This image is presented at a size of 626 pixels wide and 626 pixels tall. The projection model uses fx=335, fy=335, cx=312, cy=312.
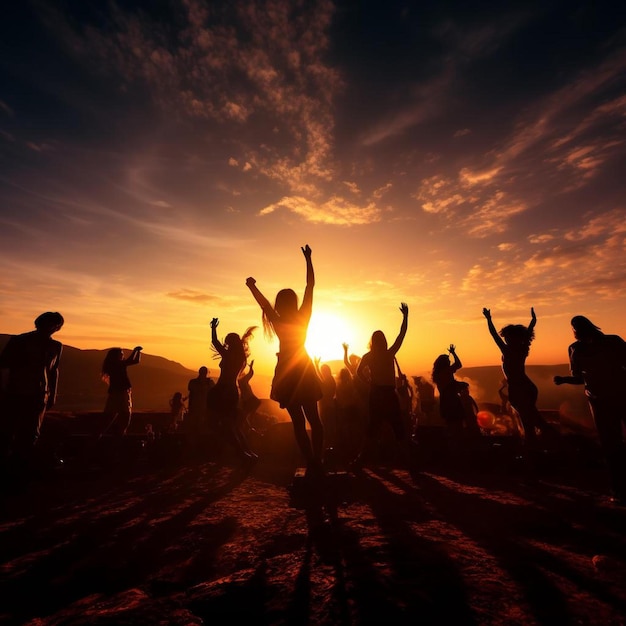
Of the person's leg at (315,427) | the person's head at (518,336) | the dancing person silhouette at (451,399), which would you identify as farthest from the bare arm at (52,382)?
the person's head at (518,336)

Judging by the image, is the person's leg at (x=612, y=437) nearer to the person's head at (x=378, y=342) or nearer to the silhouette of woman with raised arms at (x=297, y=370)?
the person's head at (x=378, y=342)

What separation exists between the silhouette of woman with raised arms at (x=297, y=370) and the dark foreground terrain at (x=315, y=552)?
1.66ft

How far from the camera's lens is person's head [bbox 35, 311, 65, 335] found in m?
4.95

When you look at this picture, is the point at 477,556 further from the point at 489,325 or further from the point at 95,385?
the point at 95,385

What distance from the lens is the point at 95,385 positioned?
1709 inches

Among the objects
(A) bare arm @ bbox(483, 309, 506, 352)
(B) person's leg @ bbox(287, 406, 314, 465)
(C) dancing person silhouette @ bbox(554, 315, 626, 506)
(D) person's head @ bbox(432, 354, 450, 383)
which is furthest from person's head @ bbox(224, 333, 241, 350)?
(C) dancing person silhouette @ bbox(554, 315, 626, 506)

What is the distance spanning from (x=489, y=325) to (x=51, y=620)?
606cm

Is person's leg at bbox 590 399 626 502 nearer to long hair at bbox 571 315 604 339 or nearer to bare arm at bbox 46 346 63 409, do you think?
long hair at bbox 571 315 604 339

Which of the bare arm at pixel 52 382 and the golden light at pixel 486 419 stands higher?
the bare arm at pixel 52 382

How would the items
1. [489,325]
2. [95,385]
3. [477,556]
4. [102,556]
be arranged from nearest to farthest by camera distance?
[477,556] → [102,556] → [489,325] → [95,385]

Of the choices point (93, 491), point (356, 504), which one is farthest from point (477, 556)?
point (93, 491)

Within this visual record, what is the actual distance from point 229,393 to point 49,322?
2999mm

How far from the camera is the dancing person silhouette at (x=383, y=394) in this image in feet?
18.3

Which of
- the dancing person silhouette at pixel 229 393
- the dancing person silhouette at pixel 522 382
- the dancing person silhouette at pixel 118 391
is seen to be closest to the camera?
the dancing person silhouette at pixel 522 382
